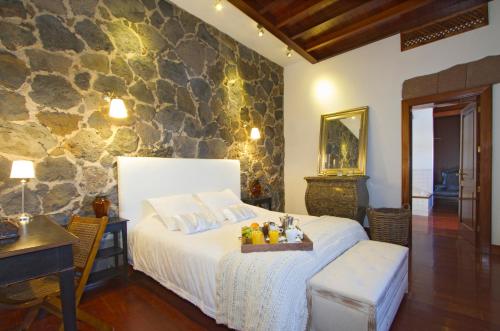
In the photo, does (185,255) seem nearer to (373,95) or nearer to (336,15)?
(336,15)

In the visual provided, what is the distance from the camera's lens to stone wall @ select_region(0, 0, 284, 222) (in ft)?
7.20

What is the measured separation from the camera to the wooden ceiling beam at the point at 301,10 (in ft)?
9.55

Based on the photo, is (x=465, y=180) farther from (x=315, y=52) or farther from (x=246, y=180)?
(x=246, y=180)

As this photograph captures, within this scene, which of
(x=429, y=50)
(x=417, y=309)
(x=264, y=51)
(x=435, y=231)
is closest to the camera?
(x=417, y=309)

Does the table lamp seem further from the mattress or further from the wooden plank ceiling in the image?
the wooden plank ceiling

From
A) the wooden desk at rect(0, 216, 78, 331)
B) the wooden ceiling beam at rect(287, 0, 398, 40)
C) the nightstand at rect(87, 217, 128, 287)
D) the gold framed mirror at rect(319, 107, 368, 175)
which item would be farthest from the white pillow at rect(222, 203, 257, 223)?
the wooden ceiling beam at rect(287, 0, 398, 40)

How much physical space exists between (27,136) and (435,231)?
5.74 metres

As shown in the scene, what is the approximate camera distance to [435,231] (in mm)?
4258

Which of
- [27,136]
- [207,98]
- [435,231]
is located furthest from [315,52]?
[27,136]

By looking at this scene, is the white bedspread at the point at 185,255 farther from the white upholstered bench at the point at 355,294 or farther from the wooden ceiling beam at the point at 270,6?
the wooden ceiling beam at the point at 270,6

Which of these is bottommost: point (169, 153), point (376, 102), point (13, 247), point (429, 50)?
point (13, 247)

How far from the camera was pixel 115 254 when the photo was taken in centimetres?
244

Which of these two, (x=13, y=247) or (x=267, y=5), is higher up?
(x=267, y=5)

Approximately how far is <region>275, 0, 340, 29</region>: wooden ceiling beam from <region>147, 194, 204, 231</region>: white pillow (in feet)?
8.35
